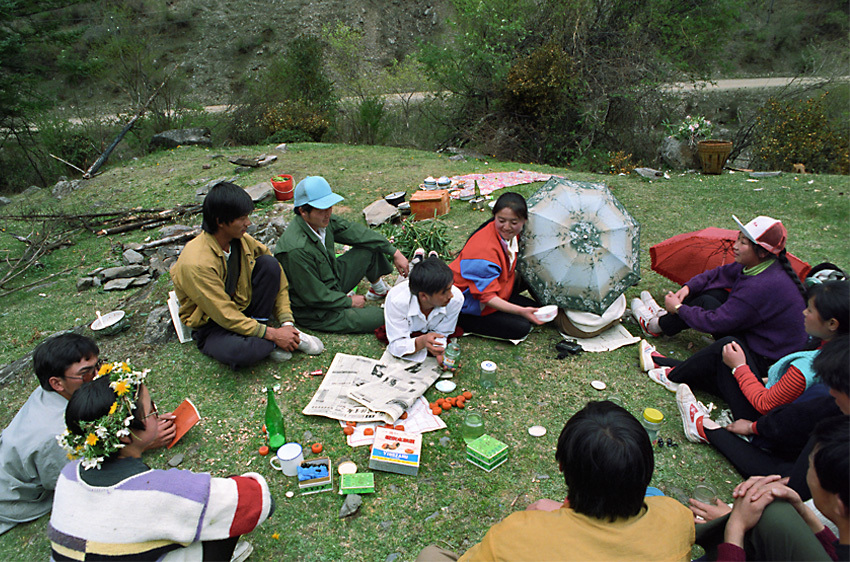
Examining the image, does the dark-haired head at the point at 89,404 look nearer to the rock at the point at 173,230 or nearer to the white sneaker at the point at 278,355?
the white sneaker at the point at 278,355

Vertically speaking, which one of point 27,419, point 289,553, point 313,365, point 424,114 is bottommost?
point 424,114

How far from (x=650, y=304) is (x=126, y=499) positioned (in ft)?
13.8

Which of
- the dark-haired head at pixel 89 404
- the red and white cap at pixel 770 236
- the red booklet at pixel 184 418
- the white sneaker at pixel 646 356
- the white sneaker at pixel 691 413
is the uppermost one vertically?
the dark-haired head at pixel 89 404

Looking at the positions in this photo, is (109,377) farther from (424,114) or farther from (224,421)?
(424,114)

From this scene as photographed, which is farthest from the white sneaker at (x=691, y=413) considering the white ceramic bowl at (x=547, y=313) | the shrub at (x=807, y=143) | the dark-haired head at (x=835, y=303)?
the shrub at (x=807, y=143)

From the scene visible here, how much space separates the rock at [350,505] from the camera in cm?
265

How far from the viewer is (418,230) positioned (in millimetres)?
5766

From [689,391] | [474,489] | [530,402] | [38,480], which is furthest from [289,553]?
[689,391]

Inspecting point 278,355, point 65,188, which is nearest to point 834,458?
point 278,355

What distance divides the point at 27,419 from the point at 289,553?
1.66 meters

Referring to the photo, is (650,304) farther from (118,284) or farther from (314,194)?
(118,284)

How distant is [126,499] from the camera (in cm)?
195

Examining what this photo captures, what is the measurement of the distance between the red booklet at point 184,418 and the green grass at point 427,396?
0.07 metres

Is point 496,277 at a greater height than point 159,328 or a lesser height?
greater
